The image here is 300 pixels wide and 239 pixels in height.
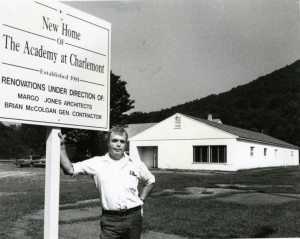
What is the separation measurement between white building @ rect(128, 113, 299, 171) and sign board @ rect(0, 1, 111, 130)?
25.4 m

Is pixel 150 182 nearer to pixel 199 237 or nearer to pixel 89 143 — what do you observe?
pixel 199 237

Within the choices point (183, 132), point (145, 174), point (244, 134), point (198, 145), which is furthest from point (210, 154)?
point (145, 174)

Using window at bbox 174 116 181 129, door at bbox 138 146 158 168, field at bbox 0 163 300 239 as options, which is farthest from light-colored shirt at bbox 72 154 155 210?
door at bbox 138 146 158 168

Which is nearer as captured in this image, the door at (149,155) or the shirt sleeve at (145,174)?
the shirt sleeve at (145,174)

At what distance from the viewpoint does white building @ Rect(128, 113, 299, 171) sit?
29188mm

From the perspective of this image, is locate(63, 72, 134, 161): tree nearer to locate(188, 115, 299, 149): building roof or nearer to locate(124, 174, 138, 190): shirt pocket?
locate(188, 115, 299, 149): building roof

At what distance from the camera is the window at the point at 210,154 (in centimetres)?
2944

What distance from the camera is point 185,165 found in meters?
30.4

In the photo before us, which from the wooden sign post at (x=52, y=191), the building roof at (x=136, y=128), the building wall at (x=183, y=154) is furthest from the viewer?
the building roof at (x=136, y=128)

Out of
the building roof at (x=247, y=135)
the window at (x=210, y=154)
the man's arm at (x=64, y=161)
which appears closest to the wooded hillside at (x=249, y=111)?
the building roof at (x=247, y=135)

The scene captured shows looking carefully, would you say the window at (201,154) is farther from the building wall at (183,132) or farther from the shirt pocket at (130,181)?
the shirt pocket at (130,181)

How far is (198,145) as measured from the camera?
30422 mm

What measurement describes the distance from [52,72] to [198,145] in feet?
89.7

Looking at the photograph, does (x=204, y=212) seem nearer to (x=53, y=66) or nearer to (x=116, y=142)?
(x=116, y=142)
